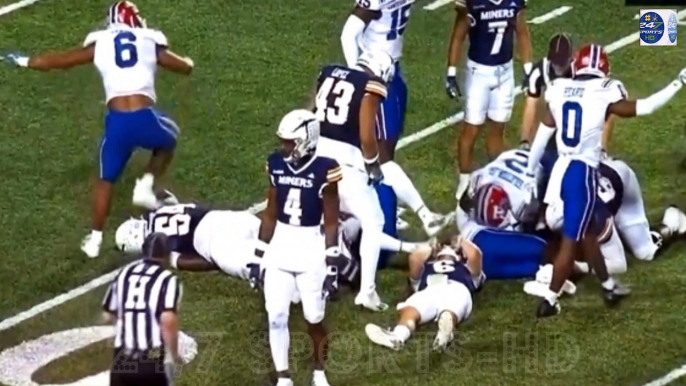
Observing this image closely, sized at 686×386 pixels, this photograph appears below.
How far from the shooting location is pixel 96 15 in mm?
13680

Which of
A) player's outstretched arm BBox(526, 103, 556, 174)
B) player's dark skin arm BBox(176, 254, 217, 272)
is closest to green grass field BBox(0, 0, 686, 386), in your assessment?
player's dark skin arm BBox(176, 254, 217, 272)

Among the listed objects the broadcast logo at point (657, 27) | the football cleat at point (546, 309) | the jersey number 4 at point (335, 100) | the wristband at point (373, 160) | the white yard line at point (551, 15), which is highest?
the white yard line at point (551, 15)

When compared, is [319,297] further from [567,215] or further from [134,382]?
[567,215]

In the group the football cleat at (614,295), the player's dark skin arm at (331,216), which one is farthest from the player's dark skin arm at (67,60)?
the football cleat at (614,295)

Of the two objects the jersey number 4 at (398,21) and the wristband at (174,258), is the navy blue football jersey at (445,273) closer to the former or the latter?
the wristband at (174,258)

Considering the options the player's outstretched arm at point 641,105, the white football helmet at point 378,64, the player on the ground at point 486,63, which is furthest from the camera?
the player on the ground at point 486,63

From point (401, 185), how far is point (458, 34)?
4.90 feet

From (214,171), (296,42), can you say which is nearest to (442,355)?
(214,171)

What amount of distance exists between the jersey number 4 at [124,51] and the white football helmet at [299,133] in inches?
74.6

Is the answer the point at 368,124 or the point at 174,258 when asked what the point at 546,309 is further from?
the point at 174,258

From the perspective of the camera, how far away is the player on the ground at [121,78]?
32.3 ft

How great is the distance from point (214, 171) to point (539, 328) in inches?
115

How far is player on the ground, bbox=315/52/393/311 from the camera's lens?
9.19 meters

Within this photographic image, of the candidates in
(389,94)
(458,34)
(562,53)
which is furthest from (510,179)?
(458,34)
